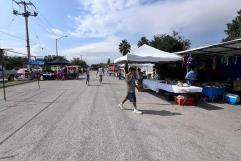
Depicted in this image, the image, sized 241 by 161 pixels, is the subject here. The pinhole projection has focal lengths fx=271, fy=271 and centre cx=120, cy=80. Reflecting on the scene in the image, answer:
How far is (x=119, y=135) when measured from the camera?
7.07 metres

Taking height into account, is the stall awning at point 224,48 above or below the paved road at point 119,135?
above

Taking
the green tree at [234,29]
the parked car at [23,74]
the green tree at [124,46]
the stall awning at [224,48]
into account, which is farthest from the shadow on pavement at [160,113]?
the green tree at [124,46]

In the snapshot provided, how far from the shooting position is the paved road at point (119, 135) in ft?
18.4

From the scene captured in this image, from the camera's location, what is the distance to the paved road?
5.61 metres

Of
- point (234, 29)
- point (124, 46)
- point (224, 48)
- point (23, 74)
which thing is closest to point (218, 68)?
point (224, 48)

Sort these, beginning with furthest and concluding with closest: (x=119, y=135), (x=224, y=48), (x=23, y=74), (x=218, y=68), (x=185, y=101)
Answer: (x=23, y=74), (x=218, y=68), (x=224, y=48), (x=185, y=101), (x=119, y=135)

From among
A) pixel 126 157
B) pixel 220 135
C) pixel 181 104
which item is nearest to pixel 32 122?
pixel 126 157

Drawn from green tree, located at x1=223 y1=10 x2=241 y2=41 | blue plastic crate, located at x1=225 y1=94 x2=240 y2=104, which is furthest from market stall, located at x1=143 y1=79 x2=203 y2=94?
green tree, located at x1=223 y1=10 x2=241 y2=41

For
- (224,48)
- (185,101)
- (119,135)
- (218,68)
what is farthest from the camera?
(218,68)

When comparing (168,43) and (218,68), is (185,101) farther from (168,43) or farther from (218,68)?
(168,43)

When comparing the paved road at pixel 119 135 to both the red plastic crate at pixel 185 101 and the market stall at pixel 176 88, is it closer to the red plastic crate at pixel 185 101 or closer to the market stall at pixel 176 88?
the red plastic crate at pixel 185 101

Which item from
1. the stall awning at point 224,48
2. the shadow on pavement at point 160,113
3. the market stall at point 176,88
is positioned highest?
the stall awning at point 224,48

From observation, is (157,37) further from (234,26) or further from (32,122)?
(32,122)

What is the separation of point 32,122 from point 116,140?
3.53 meters
